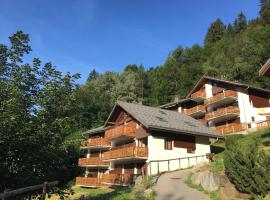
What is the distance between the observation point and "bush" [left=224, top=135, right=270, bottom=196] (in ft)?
50.1

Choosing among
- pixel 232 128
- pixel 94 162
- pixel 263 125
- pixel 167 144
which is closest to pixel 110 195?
pixel 167 144

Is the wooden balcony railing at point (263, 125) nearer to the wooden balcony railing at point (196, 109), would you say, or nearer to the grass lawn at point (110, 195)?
the wooden balcony railing at point (196, 109)

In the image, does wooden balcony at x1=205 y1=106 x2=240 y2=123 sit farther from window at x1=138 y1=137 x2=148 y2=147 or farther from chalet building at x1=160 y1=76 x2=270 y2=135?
window at x1=138 y1=137 x2=148 y2=147

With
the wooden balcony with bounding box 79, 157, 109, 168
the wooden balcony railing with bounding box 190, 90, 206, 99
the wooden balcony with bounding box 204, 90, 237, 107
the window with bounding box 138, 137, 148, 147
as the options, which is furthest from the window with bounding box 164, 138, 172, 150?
the wooden balcony railing with bounding box 190, 90, 206, 99

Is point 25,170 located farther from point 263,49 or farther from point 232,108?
point 263,49

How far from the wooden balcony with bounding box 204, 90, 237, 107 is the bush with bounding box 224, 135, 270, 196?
3101 centimetres

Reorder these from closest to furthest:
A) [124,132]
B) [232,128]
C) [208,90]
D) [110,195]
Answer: [110,195] → [124,132] → [232,128] → [208,90]

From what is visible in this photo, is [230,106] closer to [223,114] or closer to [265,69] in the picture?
[223,114]

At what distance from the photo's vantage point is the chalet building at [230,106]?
45219mm

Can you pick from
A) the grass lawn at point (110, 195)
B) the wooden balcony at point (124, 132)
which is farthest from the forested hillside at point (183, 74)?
the grass lawn at point (110, 195)

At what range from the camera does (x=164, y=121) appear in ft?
111

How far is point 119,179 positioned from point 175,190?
1321 centimetres

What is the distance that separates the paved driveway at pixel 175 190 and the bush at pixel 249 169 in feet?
7.52

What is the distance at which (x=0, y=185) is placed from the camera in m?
12.8
